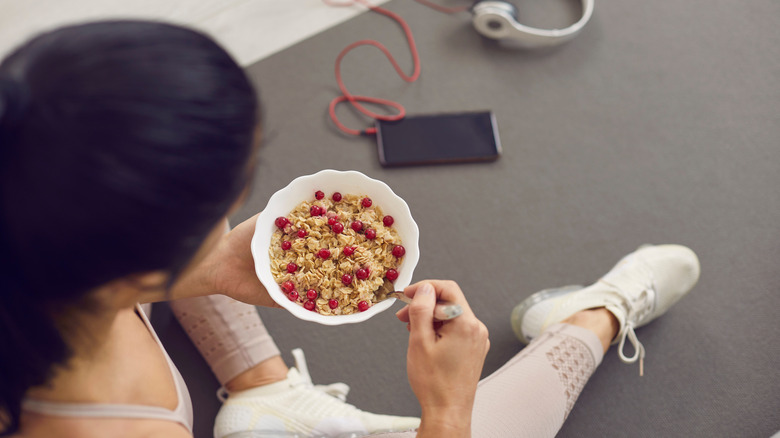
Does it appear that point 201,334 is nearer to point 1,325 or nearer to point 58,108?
point 1,325

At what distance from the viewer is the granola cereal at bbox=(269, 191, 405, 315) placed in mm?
731

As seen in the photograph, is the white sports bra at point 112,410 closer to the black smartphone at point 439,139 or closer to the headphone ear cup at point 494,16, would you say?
the black smartphone at point 439,139

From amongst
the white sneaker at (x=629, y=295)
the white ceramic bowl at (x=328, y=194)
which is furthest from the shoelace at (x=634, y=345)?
the white ceramic bowl at (x=328, y=194)

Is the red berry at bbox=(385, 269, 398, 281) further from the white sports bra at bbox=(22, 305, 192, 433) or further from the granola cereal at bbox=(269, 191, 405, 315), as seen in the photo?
the white sports bra at bbox=(22, 305, 192, 433)

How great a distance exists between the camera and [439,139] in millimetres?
1298

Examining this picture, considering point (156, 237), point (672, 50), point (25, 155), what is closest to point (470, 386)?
point (156, 237)

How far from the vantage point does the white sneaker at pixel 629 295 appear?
3.63 feet

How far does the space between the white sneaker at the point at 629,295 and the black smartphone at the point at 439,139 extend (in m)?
0.41

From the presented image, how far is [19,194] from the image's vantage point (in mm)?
348

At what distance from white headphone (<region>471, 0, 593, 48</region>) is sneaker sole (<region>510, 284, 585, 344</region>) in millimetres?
721

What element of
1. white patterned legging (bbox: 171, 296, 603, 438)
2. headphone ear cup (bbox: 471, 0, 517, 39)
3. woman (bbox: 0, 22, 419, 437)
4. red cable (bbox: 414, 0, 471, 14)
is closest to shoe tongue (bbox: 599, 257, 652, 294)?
white patterned legging (bbox: 171, 296, 603, 438)

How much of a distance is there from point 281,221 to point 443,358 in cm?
32

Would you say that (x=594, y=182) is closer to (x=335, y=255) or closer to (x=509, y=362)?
(x=509, y=362)

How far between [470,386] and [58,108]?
0.58 meters
